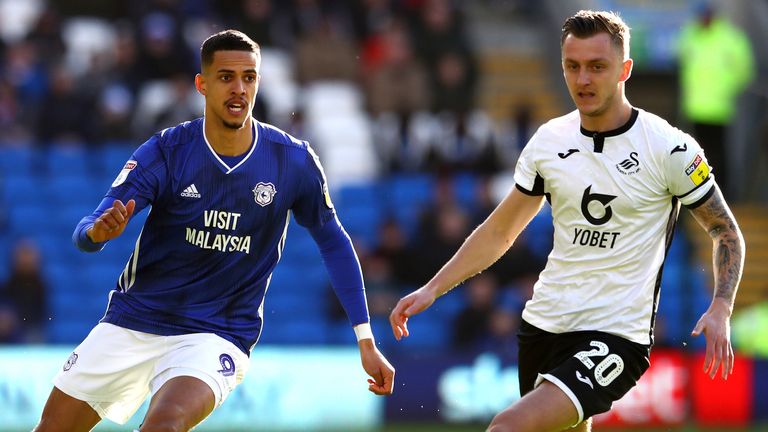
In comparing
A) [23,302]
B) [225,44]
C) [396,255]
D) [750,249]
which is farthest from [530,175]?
[750,249]

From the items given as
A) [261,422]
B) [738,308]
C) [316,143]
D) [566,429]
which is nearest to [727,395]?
[738,308]

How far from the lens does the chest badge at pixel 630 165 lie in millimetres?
6031

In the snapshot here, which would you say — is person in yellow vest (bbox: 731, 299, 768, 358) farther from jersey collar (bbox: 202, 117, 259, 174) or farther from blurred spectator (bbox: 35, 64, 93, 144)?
jersey collar (bbox: 202, 117, 259, 174)

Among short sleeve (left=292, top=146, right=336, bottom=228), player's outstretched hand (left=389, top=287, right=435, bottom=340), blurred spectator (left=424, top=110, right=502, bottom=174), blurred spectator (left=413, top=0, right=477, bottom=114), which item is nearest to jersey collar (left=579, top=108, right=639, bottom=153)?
player's outstretched hand (left=389, top=287, right=435, bottom=340)

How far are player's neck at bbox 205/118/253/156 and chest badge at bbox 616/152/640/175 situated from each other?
1.73 m

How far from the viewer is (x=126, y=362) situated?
627 cm

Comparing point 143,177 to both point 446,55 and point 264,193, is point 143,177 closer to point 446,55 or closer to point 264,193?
point 264,193

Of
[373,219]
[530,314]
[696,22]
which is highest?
[696,22]

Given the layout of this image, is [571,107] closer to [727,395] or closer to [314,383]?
[727,395]

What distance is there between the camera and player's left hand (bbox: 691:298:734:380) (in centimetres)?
556

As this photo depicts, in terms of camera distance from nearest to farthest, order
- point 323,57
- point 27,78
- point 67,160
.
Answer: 1. point 67,160
2. point 27,78
3. point 323,57

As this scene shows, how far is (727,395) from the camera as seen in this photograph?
12625 millimetres

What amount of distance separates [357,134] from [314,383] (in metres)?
4.96

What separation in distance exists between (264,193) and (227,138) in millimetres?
308
